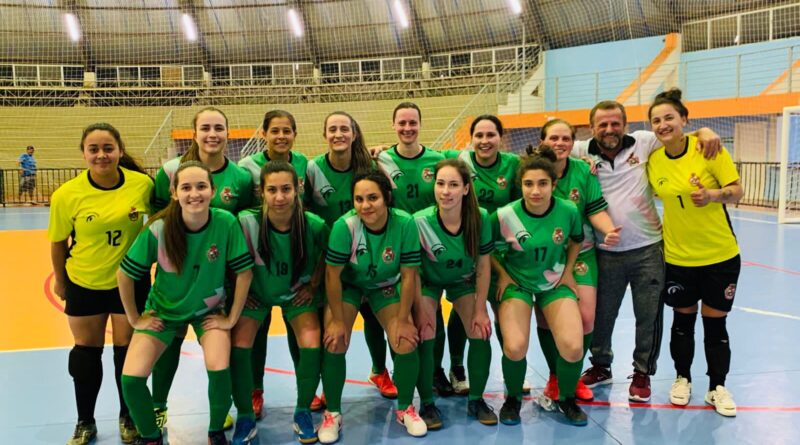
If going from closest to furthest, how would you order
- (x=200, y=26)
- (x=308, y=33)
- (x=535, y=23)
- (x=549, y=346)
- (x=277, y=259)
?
(x=277, y=259) < (x=549, y=346) < (x=535, y=23) < (x=200, y=26) < (x=308, y=33)

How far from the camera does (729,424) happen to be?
3527 millimetres

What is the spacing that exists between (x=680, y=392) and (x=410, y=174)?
→ 2174 mm

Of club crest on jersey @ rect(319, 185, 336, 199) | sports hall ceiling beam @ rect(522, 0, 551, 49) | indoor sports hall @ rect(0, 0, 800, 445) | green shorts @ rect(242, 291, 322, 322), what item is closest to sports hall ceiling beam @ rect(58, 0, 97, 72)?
indoor sports hall @ rect(0, 0, 800, 445)

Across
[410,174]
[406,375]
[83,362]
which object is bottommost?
[406,375]

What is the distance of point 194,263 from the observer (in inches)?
128

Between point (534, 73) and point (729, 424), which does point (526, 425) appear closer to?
point (729, 424)

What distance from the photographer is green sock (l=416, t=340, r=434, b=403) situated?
3645 millimetres

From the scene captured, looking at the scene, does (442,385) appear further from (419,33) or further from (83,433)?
(419,33)

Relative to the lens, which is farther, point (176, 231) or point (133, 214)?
point (133, 214)

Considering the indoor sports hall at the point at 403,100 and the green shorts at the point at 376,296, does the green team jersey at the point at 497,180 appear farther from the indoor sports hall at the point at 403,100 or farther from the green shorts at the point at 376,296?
the indoor sports hall at the point at 403,100

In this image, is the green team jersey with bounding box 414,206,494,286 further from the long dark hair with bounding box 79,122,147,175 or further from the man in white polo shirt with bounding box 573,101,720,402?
the long dark hair with bounding box 79,122,147,175

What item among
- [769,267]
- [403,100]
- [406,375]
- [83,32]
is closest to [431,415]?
[406,375]

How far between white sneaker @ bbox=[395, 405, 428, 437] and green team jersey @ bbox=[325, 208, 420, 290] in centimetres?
80

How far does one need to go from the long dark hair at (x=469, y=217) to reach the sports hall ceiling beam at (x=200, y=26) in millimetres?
23692
